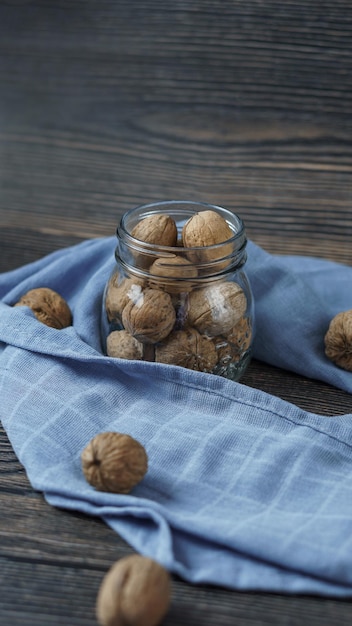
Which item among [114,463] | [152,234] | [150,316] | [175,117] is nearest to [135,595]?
[114,463]

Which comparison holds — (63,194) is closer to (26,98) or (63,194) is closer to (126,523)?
(26,98)

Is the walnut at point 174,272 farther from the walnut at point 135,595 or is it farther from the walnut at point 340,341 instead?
the walnut at point 135,595

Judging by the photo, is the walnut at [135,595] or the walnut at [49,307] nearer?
the walnut at [135,595]

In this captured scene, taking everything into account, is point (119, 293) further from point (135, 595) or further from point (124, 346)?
point (135, 595)

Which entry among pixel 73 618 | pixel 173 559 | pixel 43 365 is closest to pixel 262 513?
pixel 173 559

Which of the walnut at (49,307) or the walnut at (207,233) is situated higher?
the walnut at (207,233)

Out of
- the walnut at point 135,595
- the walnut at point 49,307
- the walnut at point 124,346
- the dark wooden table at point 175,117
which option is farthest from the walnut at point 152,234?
the dark wooden table at point 175,117

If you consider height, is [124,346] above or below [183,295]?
below

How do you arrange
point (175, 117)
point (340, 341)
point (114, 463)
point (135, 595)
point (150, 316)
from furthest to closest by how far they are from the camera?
point (175, 117) → point (340, 341) → point (150, 316) → point (114, 463) → point (135, 595)
